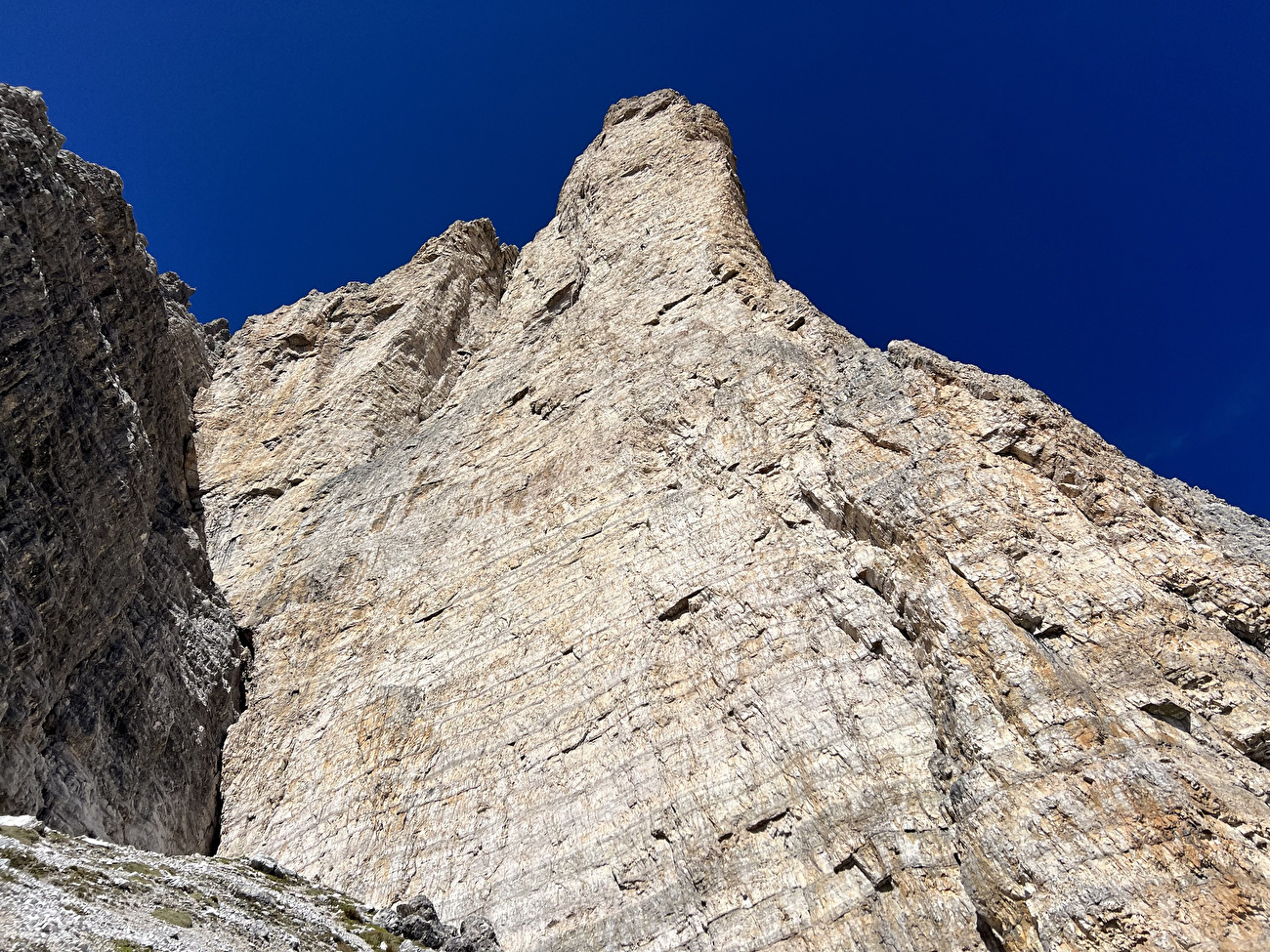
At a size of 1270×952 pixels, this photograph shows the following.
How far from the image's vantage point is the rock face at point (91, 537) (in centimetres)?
1495

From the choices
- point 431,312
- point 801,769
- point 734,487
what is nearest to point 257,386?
point 431,312

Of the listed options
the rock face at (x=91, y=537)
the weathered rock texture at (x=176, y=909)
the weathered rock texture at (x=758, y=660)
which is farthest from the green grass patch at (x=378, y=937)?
the rock face at (x=91, y=537)

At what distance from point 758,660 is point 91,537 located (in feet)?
44.7

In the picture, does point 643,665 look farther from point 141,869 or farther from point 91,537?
point 91,537

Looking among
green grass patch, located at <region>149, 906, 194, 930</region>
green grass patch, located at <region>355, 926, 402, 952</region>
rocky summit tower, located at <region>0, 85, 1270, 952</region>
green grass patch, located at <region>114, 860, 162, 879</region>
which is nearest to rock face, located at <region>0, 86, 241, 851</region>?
rocky summit tower, located at <region>0, 85, 1270, 952</region>

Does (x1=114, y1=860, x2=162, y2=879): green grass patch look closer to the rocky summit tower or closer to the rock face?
the rocky summit tower

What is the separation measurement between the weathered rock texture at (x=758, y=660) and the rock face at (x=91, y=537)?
9.09 feet

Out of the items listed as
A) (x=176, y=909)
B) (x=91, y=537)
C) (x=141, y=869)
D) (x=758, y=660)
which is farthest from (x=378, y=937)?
(x=91, y=537)

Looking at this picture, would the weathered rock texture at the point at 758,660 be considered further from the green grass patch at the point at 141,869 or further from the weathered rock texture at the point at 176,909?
the green grass patch at the point at 141,869

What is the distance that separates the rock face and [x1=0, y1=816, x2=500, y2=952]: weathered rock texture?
2.81 meters

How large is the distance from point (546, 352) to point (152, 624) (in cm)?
1636

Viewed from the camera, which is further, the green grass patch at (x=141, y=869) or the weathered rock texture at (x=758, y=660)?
the weathered rock texture at (x=758, y=660)

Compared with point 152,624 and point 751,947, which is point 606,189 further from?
point 751,947

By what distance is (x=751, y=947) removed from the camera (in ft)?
42.8
